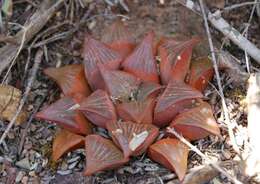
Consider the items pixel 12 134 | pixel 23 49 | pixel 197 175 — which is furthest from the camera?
pixel 23 49

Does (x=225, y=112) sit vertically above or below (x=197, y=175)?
above

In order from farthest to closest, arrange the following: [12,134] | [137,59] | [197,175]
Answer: [12,134] → [137,59] → [197,175]

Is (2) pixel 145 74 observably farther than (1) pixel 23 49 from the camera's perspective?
No

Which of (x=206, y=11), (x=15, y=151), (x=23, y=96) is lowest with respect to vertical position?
(x=15, y=151)

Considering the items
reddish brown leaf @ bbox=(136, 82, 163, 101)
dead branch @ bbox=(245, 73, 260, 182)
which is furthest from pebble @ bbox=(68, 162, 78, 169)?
dead branch @ bbox=(245, 73, 260, 182)

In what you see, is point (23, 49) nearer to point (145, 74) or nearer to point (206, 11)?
Answer: point (145, 74)

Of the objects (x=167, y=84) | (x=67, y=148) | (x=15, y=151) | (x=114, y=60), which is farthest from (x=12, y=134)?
(x=167, y=84)

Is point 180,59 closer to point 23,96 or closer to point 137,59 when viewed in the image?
point 137,59

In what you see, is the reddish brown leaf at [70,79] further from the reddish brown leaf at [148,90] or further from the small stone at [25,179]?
the small stone at [25,179]
